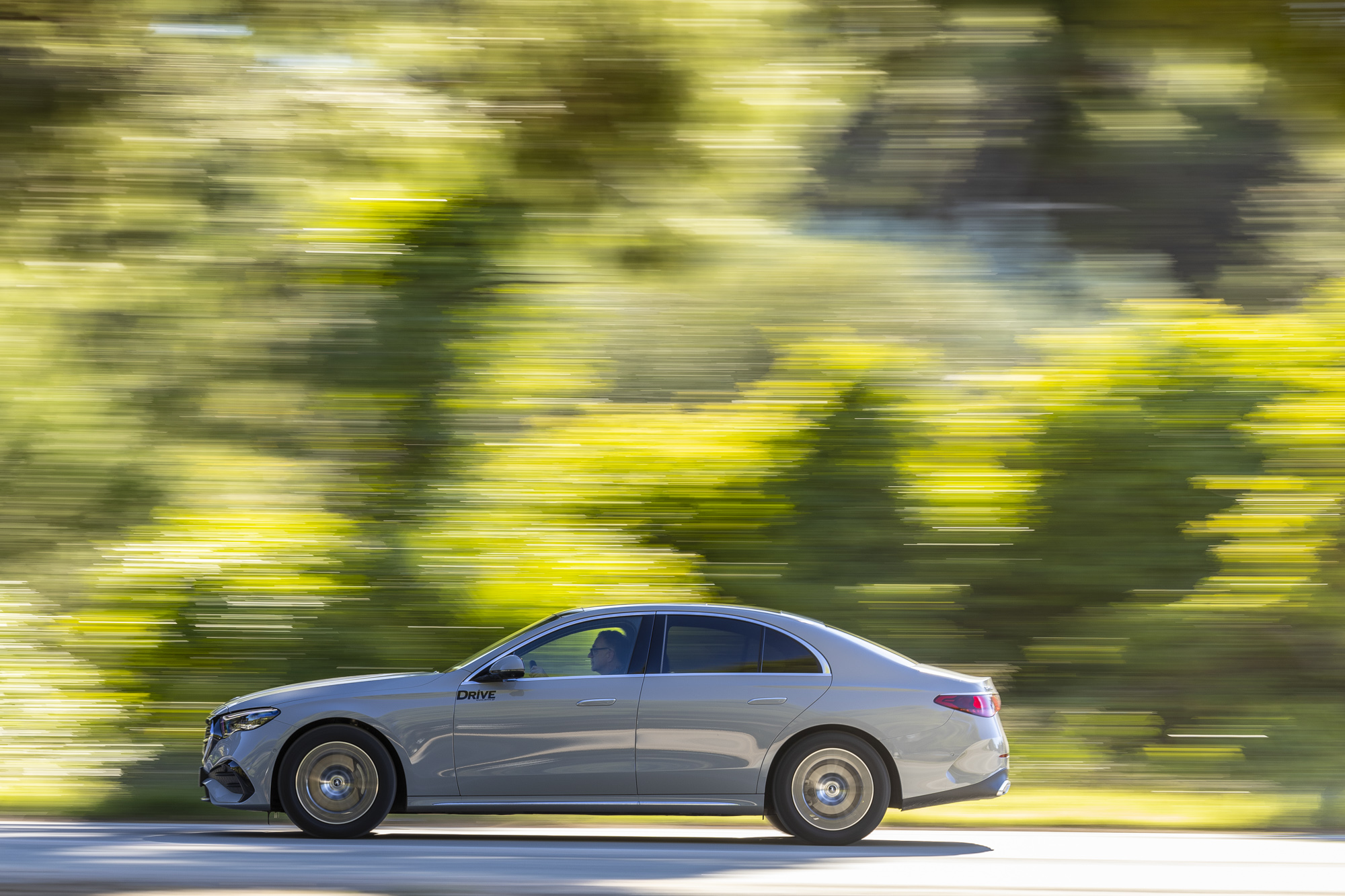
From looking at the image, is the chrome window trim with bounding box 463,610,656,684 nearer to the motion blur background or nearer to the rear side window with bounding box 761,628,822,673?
the rear side window with bounding box 761,628,822,673

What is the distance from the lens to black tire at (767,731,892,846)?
802 centimetres

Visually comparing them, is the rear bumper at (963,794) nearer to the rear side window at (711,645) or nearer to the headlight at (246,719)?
the rear side window at (711,645)

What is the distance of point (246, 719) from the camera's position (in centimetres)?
823

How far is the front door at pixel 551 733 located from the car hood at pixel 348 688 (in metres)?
0.32

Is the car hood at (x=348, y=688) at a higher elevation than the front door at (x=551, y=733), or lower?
higher

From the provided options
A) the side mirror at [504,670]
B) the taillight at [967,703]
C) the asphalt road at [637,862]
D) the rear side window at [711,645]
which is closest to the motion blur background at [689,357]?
the asphalt road at [637,862]

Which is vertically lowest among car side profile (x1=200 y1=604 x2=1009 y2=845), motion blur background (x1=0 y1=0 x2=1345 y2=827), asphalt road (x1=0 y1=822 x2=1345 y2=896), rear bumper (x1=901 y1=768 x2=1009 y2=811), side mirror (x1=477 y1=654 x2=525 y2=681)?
asphalt road (x1=0 y1=822 x2=1345 y2=896)

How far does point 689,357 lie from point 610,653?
4.13m

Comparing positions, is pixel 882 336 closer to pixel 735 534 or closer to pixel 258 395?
pixel 735 534

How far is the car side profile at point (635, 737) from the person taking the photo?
7.98 metres

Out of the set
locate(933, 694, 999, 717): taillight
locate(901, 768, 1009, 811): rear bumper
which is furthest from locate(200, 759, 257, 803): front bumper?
locate(933, 694, 999, 717): taillight

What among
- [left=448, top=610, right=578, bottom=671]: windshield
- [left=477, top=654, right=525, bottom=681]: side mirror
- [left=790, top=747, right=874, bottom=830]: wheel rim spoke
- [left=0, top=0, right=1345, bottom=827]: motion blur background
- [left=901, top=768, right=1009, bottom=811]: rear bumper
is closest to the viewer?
[left=901, top=768, right=1009, bottom=811]: rear bumper

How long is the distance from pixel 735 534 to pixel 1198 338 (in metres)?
4.05

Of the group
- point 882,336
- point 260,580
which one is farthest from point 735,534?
point 260,580
